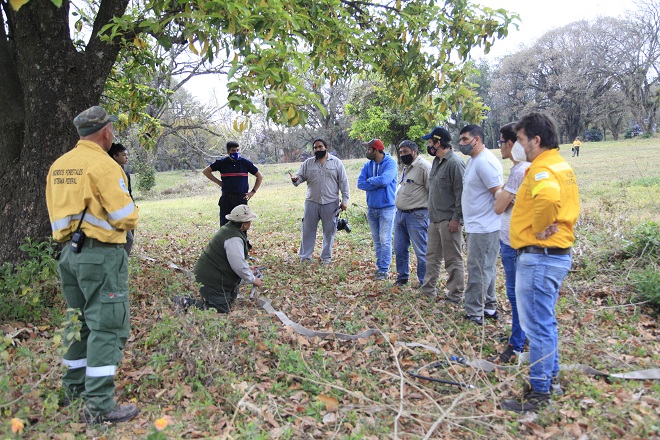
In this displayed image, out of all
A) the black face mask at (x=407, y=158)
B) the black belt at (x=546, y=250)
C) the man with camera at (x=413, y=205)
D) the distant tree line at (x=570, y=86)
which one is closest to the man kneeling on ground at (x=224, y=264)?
the man with camera at (x=413, y=205)

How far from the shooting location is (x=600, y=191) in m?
12.6

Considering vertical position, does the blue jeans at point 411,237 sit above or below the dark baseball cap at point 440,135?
below

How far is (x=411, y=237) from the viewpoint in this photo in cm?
650

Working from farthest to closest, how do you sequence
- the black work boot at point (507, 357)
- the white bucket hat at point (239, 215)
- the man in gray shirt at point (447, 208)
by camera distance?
the man in gray shirt at point (447, 208)
the white bucket hat at point (239, 215)
the black work boot at point (507, 357)

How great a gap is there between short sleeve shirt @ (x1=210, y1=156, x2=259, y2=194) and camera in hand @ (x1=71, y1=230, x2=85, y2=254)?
4791mm

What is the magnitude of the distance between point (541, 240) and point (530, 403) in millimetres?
1209

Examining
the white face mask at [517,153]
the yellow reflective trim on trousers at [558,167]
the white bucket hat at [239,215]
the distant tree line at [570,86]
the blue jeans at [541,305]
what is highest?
the distant tree line at [570,86]

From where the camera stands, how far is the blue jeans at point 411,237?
6.38 metres

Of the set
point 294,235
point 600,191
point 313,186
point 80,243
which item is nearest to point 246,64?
point 80,243

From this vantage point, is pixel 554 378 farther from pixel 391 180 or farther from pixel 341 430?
pixel 391 180

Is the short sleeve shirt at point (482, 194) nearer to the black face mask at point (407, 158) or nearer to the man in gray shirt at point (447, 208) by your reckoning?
the man in gray shirt at point (447, 208)

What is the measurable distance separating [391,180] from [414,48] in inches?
74.9

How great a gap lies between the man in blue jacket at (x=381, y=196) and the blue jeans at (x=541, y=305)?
356cm

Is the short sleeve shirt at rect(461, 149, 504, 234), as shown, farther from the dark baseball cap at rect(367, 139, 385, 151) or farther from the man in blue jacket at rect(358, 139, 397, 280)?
the dark baseball cap at rect(367, 139, 385, 151)
